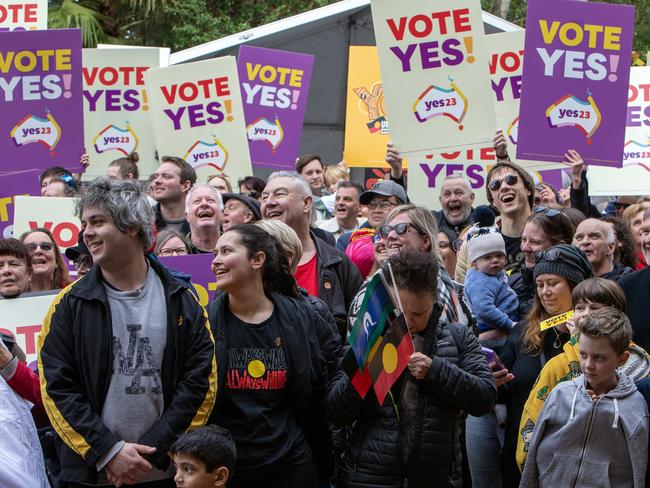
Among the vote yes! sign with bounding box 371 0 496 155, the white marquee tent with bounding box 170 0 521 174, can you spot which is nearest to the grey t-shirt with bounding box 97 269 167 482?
the vote yes! sign with bounding box 371 0 496 155

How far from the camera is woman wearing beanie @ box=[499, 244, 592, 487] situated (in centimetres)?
555

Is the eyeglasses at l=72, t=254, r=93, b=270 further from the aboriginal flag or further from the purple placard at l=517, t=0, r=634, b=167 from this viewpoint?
the purple placard at l=517, t=0, r=634, b=167

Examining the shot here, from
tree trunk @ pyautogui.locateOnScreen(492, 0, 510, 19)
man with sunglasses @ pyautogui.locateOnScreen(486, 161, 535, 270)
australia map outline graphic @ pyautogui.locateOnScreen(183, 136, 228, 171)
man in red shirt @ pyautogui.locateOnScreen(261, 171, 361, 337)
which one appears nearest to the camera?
man in red shirt @ pyautogui.locateOnScreen(261, 171, 361, 337)

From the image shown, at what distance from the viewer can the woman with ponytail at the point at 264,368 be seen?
493 centimetres

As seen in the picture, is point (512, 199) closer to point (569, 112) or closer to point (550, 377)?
point (569, 112)

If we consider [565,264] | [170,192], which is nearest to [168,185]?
[170,192]

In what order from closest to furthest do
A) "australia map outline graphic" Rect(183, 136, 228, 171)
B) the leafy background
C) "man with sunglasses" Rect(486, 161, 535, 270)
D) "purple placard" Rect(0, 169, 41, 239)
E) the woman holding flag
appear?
the woman holding flag, "man with sunglasses" Rect(486, 161, 535, 270), "purple placard" Rect(0, 169, 41, 239), "australia map outline graphic" Rect(183, 136, 228, 171), the leafy background

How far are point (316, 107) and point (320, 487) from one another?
10040mm

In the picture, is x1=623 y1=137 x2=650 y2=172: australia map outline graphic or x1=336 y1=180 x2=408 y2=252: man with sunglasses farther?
x1=623 y1=137 x2=650 y2=172: australia map outline graphic

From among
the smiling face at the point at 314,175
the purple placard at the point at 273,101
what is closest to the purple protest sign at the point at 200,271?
the purple placard at the point at 273,101

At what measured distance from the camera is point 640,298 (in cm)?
572

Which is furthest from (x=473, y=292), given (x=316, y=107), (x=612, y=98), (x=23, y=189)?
(x=316, y=107)

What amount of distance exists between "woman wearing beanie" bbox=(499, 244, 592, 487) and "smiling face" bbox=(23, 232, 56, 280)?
2805 mm

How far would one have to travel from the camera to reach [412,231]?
5.91 meters
